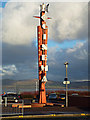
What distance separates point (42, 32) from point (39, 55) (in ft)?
10.5

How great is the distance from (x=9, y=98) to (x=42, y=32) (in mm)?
16390

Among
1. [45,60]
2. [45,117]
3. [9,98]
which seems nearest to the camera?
[45,117]

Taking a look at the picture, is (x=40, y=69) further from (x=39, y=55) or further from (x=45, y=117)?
(x=45, y=117)

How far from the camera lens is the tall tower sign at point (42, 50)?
30.2m

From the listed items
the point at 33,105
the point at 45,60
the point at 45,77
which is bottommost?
the point at 33,105

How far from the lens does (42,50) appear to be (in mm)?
30438

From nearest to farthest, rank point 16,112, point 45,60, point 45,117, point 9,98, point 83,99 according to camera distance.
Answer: point 45,117 → point 16,112 → point 83,99 → point 45,60 → point 9,98

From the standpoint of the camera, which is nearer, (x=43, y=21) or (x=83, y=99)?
(x=83, y=99)

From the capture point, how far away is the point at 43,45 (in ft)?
99.2

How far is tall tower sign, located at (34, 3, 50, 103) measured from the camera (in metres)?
30.2

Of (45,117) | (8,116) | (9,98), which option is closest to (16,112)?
(8,116)

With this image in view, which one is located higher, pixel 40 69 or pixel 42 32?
pixel 42 32

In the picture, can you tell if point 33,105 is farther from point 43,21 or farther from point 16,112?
point 43,21

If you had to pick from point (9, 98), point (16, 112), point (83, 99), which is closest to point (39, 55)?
point (83, 99)
